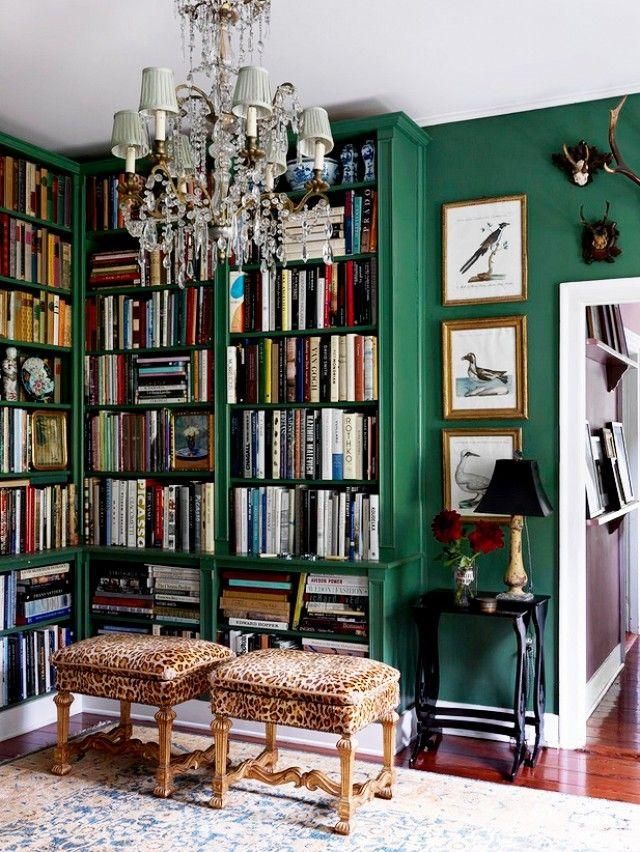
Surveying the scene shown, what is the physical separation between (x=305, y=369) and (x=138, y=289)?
1.02 meters

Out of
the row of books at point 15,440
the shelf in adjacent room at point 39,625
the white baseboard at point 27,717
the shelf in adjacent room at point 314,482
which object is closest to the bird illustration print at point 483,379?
the shelf in adjacent room at point 314,482

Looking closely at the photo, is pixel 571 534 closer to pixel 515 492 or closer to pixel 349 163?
pixel 515 492

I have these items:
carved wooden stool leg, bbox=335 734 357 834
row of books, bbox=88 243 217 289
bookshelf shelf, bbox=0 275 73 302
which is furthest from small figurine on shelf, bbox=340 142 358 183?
carved wooden stool leg, bbox=335 734 357 834

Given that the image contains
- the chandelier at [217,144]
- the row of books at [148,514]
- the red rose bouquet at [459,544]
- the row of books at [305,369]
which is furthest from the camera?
the row of books at [148,514]

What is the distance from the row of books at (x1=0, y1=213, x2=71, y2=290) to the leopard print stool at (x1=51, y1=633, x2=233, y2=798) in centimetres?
184

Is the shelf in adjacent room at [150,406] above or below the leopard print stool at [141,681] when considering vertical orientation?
above

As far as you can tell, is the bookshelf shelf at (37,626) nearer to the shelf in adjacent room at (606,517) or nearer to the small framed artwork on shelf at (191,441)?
the small framed artwork on shelf at (191,441)

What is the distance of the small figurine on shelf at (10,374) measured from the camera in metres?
4.43

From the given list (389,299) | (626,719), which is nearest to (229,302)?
(389,299)

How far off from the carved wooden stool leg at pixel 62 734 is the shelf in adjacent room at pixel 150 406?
1.50m

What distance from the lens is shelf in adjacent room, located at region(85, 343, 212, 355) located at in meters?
4.52

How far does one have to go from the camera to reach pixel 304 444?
4.29 metres

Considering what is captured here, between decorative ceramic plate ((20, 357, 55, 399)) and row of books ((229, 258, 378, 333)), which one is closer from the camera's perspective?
row of books ((229, 258, 378, 333))

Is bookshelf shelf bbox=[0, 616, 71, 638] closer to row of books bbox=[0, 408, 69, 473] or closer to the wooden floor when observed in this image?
the wooden floor
